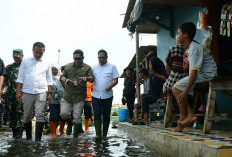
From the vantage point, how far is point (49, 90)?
5625mm

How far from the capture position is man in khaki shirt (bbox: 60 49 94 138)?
5.67m

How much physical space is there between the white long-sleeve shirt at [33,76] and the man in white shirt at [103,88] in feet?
4.05

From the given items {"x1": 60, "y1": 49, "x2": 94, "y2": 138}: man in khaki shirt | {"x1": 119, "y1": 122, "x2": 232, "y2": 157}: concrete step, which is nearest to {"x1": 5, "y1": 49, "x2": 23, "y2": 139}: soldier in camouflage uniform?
{"x1": 60, "y1": 49, "x2": 94, "y2": 138}: man in khaki shirt

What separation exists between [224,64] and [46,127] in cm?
593

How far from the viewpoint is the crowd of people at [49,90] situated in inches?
209

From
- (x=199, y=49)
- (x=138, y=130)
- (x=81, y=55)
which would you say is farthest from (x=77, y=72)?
(x=199, y=49)

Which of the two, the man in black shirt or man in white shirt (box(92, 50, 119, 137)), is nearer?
man in white shirt (box(92, 50, 119, 137))

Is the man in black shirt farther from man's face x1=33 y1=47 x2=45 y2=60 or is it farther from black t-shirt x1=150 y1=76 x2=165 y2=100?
man's face x1=33 y1=47 x2=45 y2=60

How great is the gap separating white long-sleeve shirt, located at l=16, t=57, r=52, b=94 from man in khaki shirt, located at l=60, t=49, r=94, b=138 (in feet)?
1.61

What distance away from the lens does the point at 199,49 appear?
350 centimetres

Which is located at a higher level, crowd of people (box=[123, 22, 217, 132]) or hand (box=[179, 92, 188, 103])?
crowd of people (box=[123, 22, 217, 132])

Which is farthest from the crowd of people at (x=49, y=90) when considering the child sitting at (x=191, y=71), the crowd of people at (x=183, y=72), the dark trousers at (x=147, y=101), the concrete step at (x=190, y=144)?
the child sitting at (x=191, y=71)

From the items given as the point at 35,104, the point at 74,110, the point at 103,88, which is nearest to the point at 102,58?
the point at 103,88

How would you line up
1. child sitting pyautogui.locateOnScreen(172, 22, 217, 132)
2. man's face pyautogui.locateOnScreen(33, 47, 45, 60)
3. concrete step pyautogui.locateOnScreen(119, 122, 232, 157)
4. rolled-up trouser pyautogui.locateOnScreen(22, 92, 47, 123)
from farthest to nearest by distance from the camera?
man's face pyautogui.locateOnScreen(33, 47, 45, 60)
rolled-up trouser pyautogui.locateOnScreen(22, 92, 47, 123)
child sitting pyautogui.locateOnScreen(172, 22, 217, 132)
concrete step pyautogui.locateOnScreen(119, 122, 232, 157)
